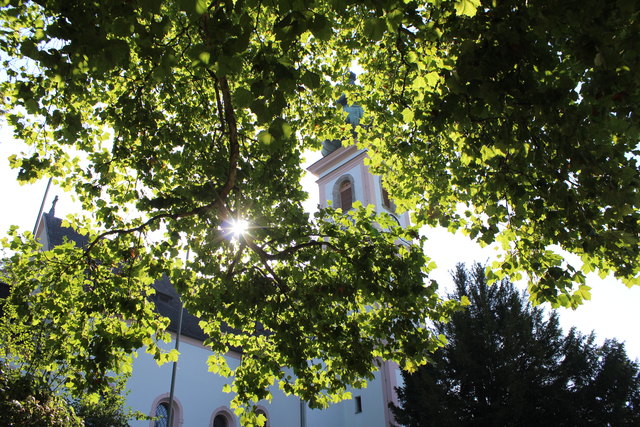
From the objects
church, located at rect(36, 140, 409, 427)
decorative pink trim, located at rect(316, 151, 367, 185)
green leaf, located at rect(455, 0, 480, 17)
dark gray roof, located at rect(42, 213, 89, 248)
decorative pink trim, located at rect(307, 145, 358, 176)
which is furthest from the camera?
decorative pink trim, located at rect(307, 145, 358, 176)

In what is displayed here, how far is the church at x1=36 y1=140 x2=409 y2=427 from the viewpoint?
17922 mm

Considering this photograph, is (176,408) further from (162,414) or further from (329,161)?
(329,161)

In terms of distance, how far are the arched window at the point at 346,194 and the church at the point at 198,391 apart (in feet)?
3.81

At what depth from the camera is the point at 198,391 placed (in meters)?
19.6

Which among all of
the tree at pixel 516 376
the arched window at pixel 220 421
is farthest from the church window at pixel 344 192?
the arched window at pixel 220 421

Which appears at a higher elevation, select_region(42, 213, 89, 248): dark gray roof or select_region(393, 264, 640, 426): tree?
select_region(42, 213, 89, 248): dark gray roof

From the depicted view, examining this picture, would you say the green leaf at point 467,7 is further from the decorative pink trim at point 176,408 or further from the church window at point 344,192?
the church window at point 344,192

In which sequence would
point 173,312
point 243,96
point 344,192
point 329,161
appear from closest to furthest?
point 243,96, point 173,312, point 344,192, point 329,161

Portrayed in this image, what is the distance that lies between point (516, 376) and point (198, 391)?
12.8m

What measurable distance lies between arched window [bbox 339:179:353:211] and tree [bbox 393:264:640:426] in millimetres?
10841

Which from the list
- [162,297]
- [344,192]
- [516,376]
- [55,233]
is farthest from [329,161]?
[516,376]

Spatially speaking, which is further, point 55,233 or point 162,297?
point 162,297

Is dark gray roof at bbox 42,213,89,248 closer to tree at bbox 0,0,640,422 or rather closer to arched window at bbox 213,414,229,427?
arched window at bbox 213,414,229,427

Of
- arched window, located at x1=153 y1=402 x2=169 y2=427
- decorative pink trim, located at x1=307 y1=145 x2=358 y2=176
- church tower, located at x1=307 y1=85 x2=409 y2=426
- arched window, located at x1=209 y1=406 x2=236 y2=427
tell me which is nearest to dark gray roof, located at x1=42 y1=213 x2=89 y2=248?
arched window, located at x1=153 y1=402 x2=169 y2=427
